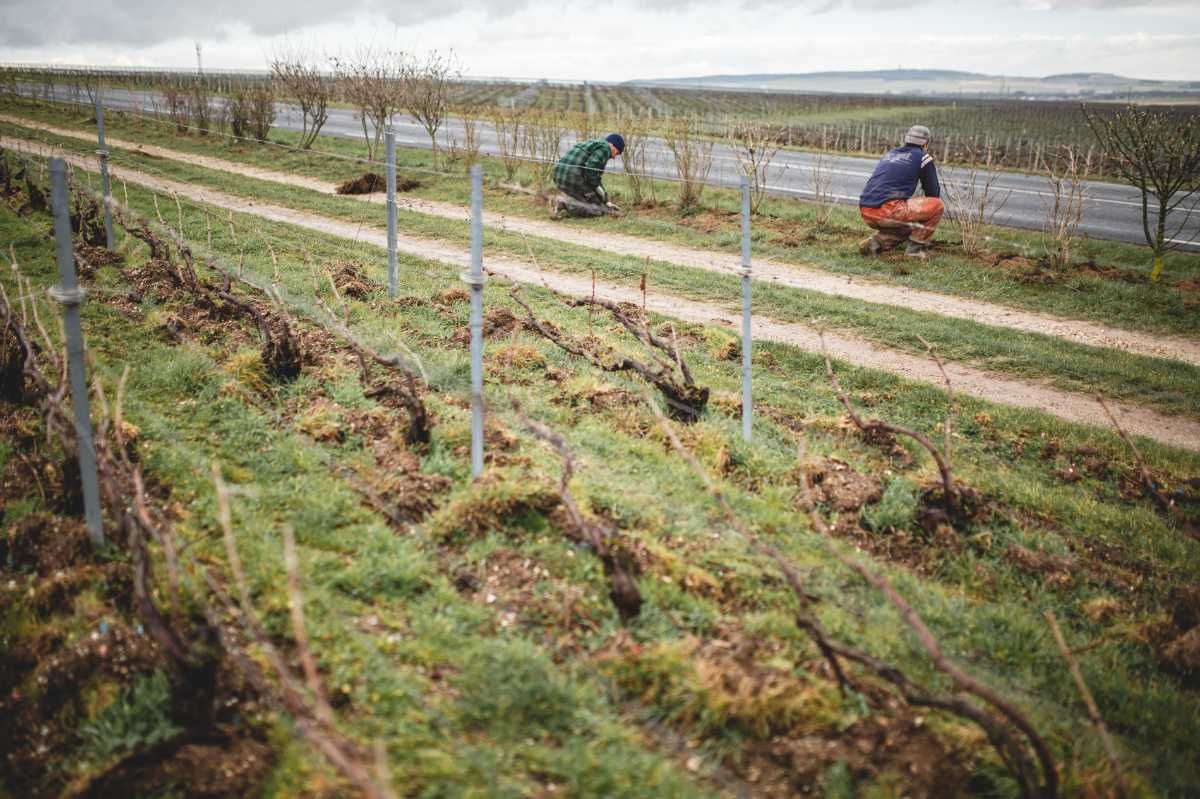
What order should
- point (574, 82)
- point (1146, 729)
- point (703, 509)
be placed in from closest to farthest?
point (1146, 729), point (703, 509), point (574, 82)

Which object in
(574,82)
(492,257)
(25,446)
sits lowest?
(25,446)

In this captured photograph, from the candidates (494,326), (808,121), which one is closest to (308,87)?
(494,326)

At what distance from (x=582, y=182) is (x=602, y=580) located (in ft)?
35.2

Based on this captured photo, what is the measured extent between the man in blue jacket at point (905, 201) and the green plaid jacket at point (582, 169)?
397 cm

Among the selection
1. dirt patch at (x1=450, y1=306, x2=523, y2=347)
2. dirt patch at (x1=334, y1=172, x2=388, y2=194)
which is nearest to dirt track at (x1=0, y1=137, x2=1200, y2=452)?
dirt patch at (x1=450, y1=306, x2=523, y2=347)

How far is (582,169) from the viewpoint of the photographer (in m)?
13.3

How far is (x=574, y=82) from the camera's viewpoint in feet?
229

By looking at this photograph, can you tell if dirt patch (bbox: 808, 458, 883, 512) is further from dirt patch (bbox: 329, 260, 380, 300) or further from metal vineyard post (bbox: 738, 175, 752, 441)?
dirt patch (bbox: 329, 260, 380, 300)

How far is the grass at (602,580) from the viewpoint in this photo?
2.91 meters

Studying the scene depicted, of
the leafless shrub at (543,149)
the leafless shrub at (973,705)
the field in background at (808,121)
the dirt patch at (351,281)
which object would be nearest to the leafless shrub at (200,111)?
the field in background at (808,121)

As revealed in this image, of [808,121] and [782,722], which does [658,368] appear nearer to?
[782,722]

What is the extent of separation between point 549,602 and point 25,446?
3241 millimetres

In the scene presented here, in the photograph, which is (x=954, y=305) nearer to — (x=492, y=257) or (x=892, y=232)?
(x=892, y=232)

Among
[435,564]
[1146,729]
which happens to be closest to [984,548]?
[1146,729]
